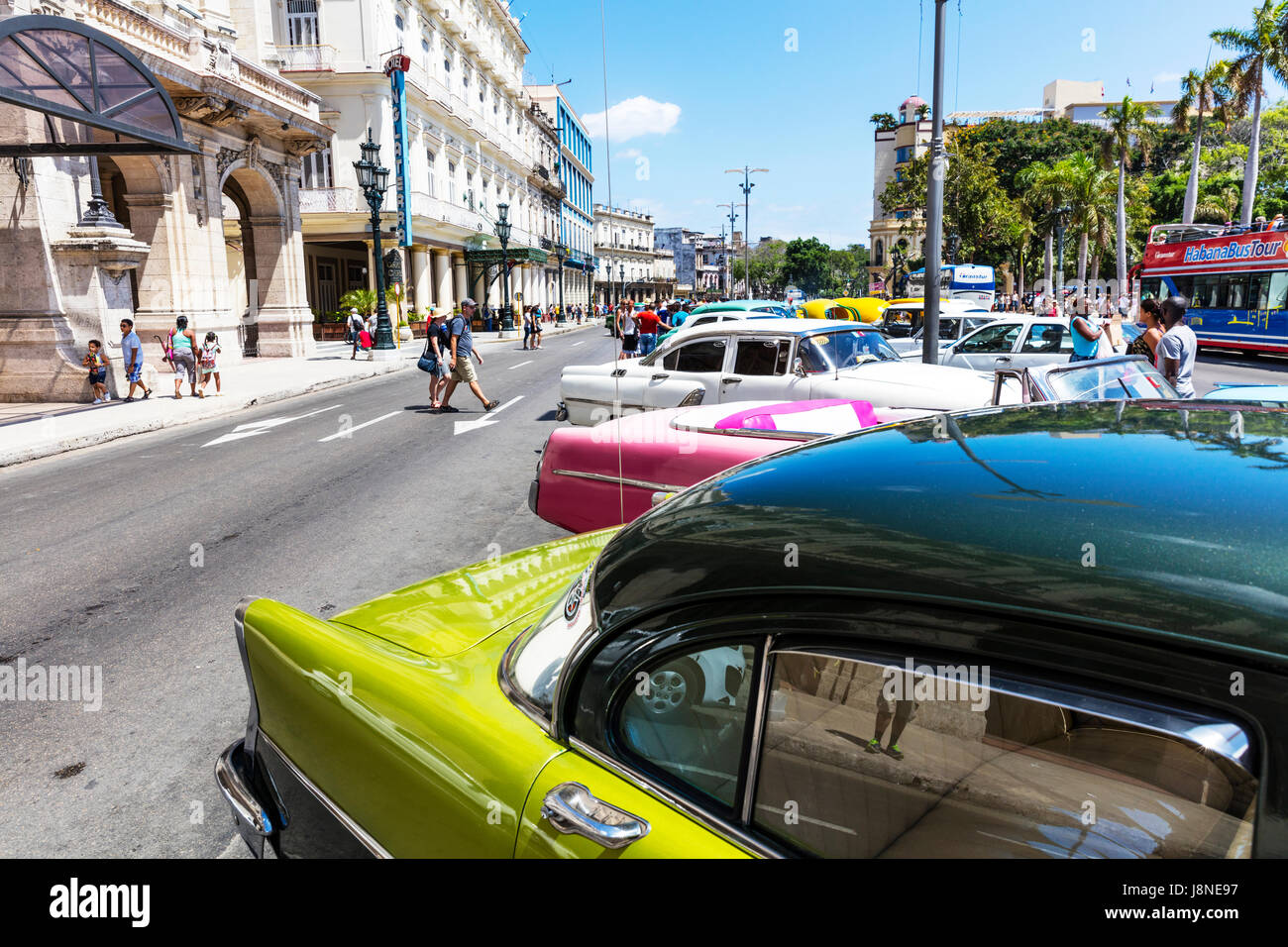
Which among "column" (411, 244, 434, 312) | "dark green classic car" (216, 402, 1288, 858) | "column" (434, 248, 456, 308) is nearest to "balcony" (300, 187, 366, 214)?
"column" (411, 244, 434, 312)

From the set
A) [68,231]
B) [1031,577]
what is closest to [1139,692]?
[1031,577]

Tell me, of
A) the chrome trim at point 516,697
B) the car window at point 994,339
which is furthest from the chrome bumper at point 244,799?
the car window at point 994,339

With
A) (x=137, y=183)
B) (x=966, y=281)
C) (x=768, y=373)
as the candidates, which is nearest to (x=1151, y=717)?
(x=768, y=373)

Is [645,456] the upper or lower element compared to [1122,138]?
lower

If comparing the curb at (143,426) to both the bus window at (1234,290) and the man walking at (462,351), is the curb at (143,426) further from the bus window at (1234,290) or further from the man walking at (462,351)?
the bus window at (1234,290)

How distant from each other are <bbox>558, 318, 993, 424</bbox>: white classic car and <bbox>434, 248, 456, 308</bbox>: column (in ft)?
118

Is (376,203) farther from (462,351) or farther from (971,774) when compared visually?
(971,774)

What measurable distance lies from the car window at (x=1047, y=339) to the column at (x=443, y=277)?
35200 mm

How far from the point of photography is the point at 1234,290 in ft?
83.6

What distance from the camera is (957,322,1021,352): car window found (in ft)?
45.2

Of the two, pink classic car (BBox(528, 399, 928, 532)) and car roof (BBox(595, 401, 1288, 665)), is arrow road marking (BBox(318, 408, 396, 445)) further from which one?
car roof (BBox(595, 401, 1288, 665))

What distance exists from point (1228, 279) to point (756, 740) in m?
30.6

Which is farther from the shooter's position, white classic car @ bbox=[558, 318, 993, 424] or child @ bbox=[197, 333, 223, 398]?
child @ bbox=[197, 333, 223, 398]
